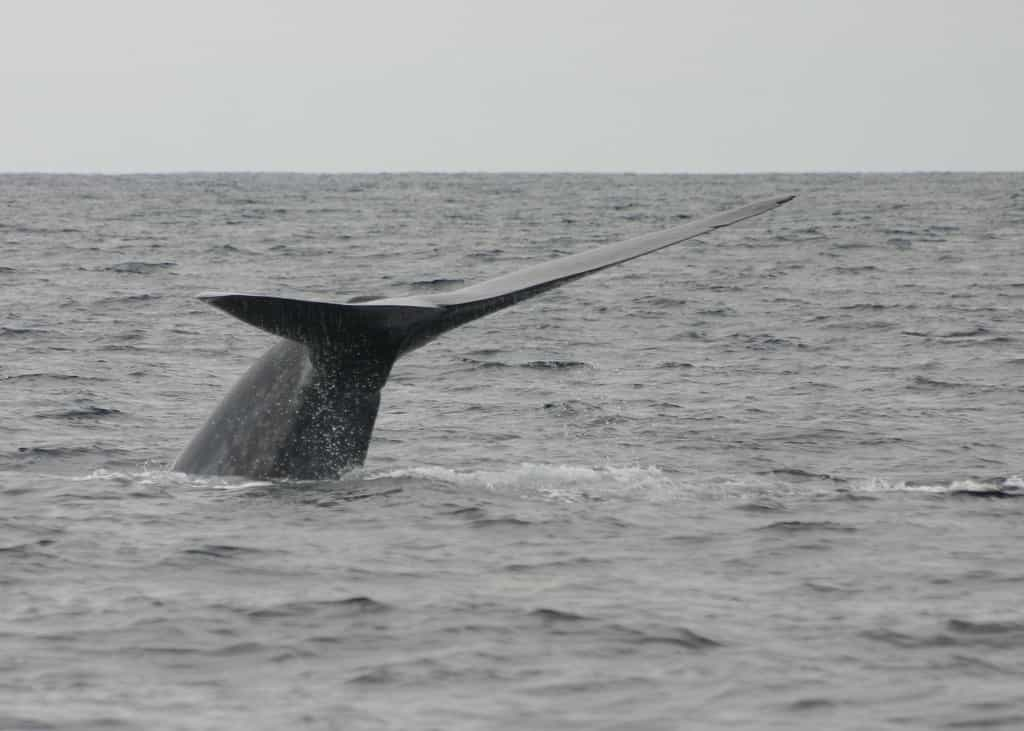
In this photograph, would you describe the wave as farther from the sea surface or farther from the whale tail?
the whale tail

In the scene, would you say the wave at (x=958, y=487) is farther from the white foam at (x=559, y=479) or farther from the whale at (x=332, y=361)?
the whale at (x=332, y=361)

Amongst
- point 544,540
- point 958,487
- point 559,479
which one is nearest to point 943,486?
point 958,487

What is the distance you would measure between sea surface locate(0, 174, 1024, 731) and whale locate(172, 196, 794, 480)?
0.98 feet

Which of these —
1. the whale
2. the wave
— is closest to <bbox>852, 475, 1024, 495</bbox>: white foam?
the wave

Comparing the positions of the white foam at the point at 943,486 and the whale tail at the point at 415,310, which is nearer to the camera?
the whale tail at the point at 415,310

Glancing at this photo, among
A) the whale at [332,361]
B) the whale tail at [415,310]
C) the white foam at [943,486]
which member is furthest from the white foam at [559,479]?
the whale tail at [415,310]

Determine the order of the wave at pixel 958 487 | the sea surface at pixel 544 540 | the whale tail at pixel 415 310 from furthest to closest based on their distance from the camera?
the wave at pixel 958 487 → the whale tail at pixel 415 310 → the sea surface at pixel 544 540

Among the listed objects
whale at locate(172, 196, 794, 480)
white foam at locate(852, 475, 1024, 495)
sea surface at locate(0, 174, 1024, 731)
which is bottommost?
sea surface at locate(0, 174, 1024, 731)

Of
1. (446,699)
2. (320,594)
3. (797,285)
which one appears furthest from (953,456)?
(797,285)

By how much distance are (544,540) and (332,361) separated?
1.68 metres

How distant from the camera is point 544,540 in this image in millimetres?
10305

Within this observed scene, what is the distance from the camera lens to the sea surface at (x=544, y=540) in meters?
7.48

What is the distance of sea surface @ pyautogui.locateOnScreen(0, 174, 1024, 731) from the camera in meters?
7.48

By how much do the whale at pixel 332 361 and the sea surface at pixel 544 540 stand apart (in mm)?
300
